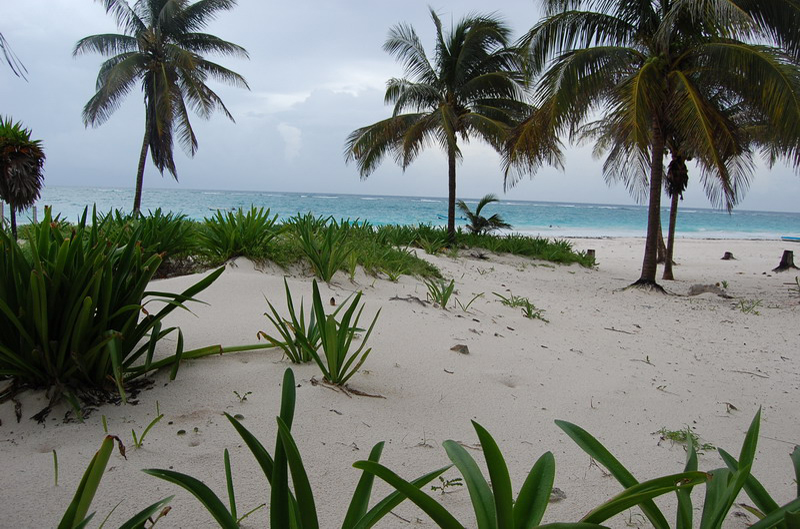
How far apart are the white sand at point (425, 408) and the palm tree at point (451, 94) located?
9132mm

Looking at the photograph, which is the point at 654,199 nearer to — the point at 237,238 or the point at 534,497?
the point at 237,238

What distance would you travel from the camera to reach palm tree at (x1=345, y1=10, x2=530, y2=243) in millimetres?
13109

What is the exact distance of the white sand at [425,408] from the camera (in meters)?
1.44

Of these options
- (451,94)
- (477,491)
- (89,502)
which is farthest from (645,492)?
(451,94)

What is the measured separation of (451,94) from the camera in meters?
13.8

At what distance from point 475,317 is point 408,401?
2.00 metres

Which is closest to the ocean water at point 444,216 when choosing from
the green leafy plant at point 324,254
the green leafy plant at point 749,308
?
the green leafy plant at point 749,308

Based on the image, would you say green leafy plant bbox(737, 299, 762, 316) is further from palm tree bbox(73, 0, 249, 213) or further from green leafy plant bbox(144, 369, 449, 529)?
palm tree bbox(73, 0, 249, 213)

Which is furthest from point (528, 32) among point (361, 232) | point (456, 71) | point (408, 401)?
point (408, 401)

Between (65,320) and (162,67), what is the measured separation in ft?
53.4

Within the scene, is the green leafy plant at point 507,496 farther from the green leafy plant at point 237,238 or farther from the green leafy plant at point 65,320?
the green leafy plant at point 237,238

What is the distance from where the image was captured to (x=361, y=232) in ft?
25.3

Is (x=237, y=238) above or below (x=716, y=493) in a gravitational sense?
above

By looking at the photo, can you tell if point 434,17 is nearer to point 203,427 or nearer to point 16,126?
point 16,126
